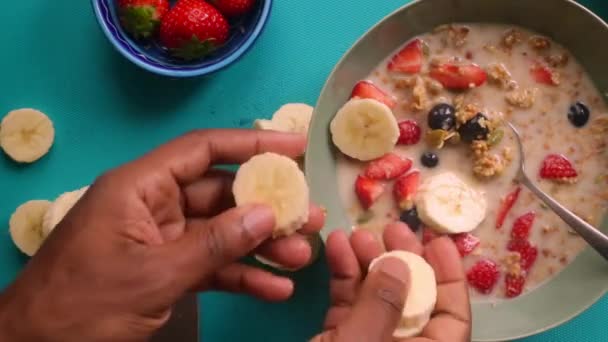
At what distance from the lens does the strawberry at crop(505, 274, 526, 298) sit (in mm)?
1197

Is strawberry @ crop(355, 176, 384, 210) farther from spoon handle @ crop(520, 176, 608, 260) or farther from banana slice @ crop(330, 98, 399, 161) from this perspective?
spoon handle @ crop(520, 176, 608, 260)

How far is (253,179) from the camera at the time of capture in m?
1.04

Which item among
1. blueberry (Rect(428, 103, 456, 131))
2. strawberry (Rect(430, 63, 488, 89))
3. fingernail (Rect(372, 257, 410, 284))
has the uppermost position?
strawberry (Rect(430, 63, 488, 89))

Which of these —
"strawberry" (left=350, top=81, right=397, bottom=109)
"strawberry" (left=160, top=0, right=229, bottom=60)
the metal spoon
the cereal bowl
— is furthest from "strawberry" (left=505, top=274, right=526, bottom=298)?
"strawberry" (left=160, top=0, right=229, bottom=60)

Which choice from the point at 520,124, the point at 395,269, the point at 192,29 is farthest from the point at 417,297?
the point at 192,29

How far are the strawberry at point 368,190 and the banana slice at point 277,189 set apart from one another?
6.8 inches

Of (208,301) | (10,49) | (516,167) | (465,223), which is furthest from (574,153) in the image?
(10,49)

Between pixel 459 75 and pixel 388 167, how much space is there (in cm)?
18

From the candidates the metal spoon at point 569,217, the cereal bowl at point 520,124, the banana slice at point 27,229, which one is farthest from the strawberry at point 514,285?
the banana slice at point 27,229

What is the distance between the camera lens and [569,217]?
1.13m

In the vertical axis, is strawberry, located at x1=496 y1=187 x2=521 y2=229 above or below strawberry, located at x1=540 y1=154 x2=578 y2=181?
below

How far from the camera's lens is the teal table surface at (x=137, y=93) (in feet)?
4.25

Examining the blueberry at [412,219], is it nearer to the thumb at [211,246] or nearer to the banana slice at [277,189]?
the banana slice at [277,189]

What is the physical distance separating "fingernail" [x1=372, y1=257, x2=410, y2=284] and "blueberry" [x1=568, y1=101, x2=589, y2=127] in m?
0.40
